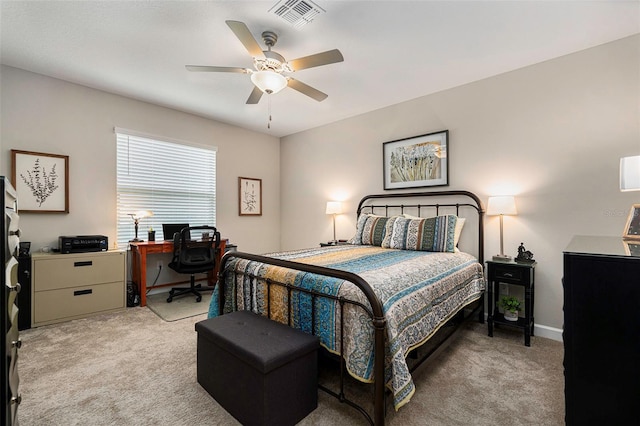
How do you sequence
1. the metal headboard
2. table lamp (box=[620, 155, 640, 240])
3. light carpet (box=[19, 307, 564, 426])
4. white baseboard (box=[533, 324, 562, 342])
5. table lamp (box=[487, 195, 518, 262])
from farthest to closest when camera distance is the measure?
the metal headboard, table lamp (box=[487, 195, 518, 262]), white baseboard (box=[533, 324, 562, 342]), table lamp (box=[620, 155, 640, 240]), light carpet (box=[19, 307, 564, 426])

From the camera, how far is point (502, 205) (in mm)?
2883

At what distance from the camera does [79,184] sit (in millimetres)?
3498

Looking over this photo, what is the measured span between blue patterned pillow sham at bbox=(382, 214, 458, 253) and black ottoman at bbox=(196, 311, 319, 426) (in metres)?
1.86

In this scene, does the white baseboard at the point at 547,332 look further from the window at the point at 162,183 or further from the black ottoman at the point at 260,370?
the window at the point at 162,183

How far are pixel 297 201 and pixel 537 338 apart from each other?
397cm

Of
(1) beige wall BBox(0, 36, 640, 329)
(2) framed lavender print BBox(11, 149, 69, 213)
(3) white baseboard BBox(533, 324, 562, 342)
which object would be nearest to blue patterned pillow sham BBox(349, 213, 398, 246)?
(1) beige wall BBox(0, 36, 640, 329)

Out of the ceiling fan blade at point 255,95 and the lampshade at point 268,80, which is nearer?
the lampshade at point 268,80

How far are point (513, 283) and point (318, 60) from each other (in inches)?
104

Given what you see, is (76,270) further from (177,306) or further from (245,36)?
(245,36)

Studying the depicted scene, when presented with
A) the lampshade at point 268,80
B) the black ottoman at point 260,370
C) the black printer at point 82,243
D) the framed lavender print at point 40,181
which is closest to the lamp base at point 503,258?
the black ottoman at point 260,370

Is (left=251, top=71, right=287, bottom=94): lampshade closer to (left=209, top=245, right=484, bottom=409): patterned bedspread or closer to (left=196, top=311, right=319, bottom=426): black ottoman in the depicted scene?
(left=209, top=245, right=484, bottom=409): patterned bedspread

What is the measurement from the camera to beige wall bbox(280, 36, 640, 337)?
8.24ft

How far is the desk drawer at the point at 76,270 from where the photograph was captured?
2930 mm

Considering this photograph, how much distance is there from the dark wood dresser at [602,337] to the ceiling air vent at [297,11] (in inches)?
87.0
